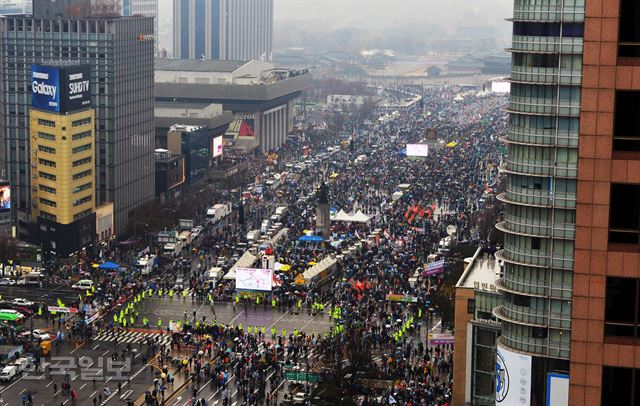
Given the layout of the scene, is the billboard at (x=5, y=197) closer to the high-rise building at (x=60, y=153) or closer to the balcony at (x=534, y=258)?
the high-rise building at (x=60, y=153)

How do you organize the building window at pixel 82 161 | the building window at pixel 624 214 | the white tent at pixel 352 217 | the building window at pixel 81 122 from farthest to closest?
the white tent at pixel 352 217 < the building window at pixel 82 161 < the building window at pixel 81 122 < the building window at pixel 624 214

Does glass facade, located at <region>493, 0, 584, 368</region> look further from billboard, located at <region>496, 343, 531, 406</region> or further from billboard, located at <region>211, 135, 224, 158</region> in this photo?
billboard, located at <region>211, 135, 224, 158</region>

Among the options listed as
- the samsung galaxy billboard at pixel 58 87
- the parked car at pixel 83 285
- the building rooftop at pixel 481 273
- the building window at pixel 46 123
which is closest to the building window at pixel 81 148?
the building window at pixel 46 123

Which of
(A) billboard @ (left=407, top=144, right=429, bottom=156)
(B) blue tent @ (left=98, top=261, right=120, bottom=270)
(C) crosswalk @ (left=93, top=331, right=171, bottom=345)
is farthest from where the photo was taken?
(A) billboard @ (left=407, top=144, right=429, bottom=156)

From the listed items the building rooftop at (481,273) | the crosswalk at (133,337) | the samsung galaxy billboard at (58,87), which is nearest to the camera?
the building rooftop at (481,273)

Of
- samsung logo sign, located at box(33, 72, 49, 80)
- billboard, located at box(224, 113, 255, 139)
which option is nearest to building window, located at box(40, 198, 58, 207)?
samsung logo sign, located at box(33, 72, 49, 80)

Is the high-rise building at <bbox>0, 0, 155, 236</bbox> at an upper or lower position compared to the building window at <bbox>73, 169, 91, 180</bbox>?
upper
